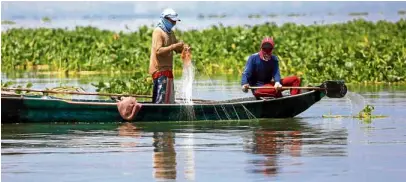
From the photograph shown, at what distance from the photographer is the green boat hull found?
540 inches

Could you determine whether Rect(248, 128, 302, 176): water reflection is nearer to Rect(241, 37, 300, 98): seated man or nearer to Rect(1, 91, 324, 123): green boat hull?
Rect(1, 91, 324, 123): green boat hull

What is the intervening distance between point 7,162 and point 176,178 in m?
1.65

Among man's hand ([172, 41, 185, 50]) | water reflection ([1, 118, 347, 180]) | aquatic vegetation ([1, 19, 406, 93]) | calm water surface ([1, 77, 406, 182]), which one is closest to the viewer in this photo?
calm water surface ([1, 77, 406, 182])

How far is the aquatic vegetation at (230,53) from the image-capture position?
20047 millimetres

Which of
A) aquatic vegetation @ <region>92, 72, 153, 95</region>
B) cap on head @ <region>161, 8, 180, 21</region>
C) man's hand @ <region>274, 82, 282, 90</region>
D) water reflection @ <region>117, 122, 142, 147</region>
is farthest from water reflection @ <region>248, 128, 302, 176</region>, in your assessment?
aquatic vegetation @ <region>92, 72, 153, 95</region>

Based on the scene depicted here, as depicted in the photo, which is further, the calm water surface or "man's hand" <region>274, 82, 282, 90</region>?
"man's hand" <region>274, 82, 282, 90</region>

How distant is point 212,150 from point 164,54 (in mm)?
2505

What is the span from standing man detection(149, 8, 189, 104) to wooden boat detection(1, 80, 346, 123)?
0.70 feet

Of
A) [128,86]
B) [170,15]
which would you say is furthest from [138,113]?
[128,86]

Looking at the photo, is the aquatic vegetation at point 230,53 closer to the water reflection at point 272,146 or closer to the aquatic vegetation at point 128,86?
the aquatic vegetation at point 128,86

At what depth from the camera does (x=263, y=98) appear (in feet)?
47.9

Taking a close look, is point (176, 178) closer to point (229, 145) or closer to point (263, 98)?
Result: point (229, 145)

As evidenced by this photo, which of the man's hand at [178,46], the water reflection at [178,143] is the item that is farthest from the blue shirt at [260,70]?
the man's hand at [178,46]

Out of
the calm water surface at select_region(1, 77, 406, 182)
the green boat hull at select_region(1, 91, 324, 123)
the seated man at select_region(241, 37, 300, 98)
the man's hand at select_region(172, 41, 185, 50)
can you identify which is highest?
the man's hand at select_region(172, 41, 185, 50)
